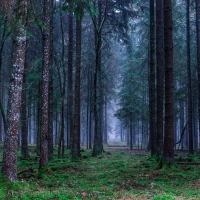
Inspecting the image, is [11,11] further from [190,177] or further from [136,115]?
[136,115]

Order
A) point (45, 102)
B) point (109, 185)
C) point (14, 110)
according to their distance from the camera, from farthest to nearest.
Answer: point (45, 102)
point (109, 185)
point (14, 110)

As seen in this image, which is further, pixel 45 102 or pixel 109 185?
pixel 45 102

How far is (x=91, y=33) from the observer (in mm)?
29438

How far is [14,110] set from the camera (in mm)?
7906

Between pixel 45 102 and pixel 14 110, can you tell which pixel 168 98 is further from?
pixel 14 110

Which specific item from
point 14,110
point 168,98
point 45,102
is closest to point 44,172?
point 45,102

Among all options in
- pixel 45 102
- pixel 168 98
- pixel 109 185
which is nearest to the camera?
pixel 109 185

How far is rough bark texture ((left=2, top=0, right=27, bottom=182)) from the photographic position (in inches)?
309

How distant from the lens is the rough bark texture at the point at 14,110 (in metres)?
7.84

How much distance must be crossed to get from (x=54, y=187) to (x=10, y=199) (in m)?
2.63

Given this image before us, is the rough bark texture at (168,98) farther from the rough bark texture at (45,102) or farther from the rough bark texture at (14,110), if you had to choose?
the rough bark texture at (14,110)

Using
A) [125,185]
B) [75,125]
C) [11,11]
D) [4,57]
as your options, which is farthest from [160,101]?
[4,57]

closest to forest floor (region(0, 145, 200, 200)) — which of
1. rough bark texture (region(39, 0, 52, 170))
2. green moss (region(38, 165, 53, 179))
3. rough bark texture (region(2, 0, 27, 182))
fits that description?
green moss (region(38, 165, 53, 179))

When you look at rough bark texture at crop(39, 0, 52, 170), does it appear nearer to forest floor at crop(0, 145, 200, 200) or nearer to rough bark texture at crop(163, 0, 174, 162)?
forest floor at crop(0, 145, 200, 200)
